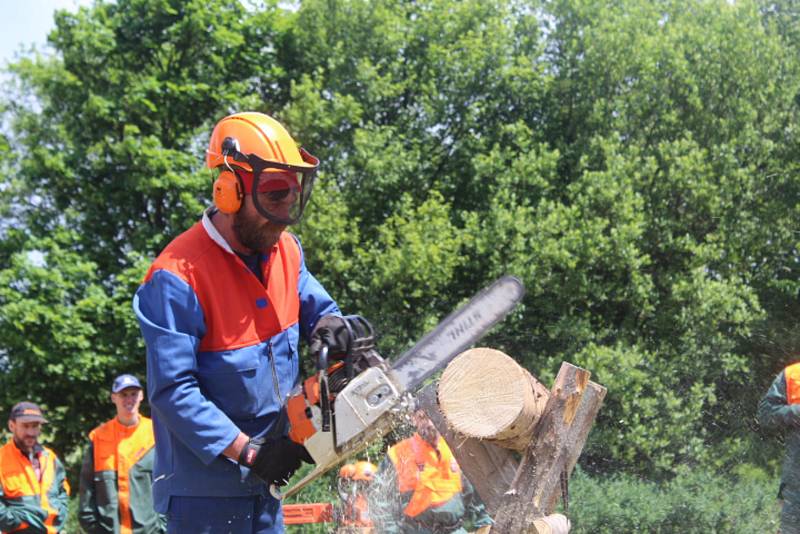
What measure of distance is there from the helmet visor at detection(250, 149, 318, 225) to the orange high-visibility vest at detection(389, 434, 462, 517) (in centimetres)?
224

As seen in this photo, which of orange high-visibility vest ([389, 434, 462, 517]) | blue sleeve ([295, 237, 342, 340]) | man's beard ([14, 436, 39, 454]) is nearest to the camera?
blue sleeve ([295, 237, 342, 340])

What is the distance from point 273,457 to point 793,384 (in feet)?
12.1

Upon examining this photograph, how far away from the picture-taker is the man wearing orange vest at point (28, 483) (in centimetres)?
573

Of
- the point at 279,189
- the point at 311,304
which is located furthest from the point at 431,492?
the point at 279,189

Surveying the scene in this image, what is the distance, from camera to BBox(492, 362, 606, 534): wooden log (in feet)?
10.5

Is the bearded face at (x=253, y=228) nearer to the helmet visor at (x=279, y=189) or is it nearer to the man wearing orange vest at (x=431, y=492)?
the helmet visor at (x=279, y=189)

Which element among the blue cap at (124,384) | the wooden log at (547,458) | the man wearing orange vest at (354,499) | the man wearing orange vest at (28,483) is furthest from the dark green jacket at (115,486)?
the wooden log at (547,458)

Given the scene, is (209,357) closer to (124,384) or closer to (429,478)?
(429,478)

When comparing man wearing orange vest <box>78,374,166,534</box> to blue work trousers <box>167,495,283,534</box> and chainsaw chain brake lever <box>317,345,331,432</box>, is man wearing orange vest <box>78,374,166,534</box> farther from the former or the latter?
chainsaw chain brake lever <box>317,345,331,432</box>

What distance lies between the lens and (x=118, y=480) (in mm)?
5512

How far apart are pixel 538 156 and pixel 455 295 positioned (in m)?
2.51

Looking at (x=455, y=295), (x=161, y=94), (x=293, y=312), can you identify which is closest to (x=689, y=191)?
(x=455, y=295)

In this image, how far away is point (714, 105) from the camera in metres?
12.9

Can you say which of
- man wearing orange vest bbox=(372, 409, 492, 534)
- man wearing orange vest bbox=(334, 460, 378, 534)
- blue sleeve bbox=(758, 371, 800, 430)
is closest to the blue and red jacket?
man wearing orange vest bbox=(334, 460, 378, 534)
